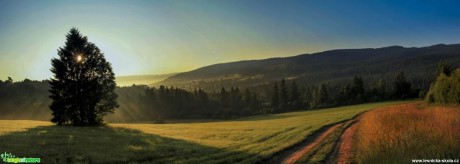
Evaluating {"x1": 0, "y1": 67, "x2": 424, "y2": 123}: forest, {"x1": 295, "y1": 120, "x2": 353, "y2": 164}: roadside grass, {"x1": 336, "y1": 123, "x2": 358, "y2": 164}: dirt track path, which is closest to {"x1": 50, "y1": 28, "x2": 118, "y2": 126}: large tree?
{"x1": 295, "y1": 120, "x2": 353, "y2": 164}: roadside grass

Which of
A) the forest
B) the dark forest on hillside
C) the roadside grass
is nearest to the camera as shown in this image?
the roadside grass

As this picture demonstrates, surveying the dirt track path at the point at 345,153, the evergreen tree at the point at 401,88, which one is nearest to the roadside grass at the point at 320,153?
the dirt track path at the point at 345,153

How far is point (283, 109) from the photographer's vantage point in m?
149

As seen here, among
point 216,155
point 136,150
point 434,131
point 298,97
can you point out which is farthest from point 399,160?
point 298,97

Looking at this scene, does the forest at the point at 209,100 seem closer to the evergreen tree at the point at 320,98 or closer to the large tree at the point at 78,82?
the evergreen tree at the point at 320,98

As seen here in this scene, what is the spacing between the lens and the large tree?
50938 mm

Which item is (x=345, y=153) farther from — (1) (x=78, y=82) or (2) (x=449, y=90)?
(2) (x=449, y=90)

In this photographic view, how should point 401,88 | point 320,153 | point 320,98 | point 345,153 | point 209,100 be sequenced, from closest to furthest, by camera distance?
point 345,153, point 320,153, point 401,88, point 320,98, point 209,100

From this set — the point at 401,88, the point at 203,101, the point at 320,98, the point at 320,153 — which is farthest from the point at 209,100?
the point at 320,153

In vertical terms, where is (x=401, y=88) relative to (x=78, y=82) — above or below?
below

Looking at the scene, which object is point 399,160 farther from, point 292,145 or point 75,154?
point 75,154

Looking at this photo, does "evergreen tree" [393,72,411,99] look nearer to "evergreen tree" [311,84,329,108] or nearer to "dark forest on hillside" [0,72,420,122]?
"dark forest on hillside" [0,72,420,122]

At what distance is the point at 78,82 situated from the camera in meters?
51.3

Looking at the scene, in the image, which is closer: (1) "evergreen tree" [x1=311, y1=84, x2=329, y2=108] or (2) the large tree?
(2) the large tree
